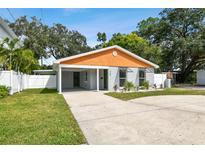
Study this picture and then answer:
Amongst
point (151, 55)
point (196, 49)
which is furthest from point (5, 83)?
point (196, 49)

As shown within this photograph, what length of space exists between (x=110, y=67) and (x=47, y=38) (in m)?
23.0

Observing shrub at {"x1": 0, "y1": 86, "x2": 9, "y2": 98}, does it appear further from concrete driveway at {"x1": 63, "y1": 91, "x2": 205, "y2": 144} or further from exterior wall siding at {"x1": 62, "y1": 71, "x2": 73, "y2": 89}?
exterior wall siding at {"x1": 62, "y1": 71, "x2": 73, "y2": 89}

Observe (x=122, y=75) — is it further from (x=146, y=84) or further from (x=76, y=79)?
(x=76, y=79)

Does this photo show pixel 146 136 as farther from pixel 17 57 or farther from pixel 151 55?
pixel 151 55

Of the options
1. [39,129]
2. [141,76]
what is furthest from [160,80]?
[39,129]

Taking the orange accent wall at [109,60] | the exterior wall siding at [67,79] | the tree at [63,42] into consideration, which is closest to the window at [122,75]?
the orange accent wall at [109,60]

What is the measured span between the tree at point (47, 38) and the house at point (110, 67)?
18174mm

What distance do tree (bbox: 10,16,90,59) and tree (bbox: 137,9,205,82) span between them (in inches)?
625

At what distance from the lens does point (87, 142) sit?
15.4 ft

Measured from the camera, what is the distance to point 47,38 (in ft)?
126

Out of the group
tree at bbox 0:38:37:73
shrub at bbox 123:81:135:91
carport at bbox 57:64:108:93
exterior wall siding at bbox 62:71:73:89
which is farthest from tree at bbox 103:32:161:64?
tree at bbox 0:38:37:73
